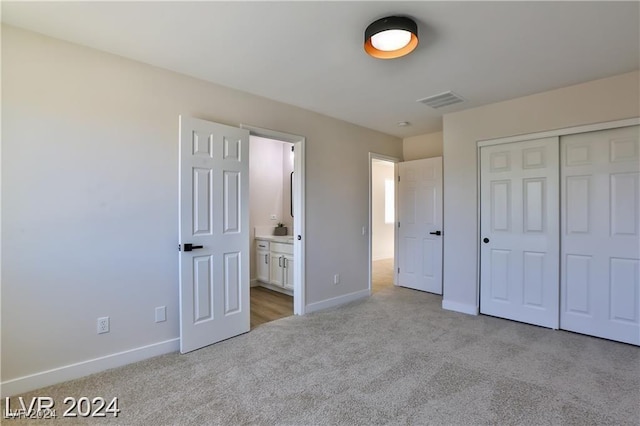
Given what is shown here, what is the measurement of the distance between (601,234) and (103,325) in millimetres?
4616

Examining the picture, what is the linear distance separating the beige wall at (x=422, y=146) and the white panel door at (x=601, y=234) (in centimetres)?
178

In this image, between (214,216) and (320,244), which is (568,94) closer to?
(320,244)

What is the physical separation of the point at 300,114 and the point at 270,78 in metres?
0.86

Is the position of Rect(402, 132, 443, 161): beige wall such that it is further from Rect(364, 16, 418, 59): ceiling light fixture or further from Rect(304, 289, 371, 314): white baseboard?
Rect(364, 16, 418, 59): ceiling light fixture

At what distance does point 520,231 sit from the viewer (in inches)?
136

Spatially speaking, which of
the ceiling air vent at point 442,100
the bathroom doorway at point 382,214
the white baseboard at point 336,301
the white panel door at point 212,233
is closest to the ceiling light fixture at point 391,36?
the ceiling air vent at point 442,100

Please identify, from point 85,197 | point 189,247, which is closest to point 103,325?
point 189,247

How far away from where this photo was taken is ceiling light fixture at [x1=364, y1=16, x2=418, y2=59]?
6.39 feet

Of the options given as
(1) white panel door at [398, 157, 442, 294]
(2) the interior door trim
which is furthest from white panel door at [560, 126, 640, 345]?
(1) white panel door at [398, 157, 442, 294]

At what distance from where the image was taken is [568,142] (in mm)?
3170

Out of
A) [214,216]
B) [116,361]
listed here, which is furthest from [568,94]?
[116,361]

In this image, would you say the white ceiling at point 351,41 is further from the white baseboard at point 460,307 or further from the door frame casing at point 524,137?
the white baseboard at point 460,307

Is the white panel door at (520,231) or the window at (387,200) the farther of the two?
the window at (387,200)

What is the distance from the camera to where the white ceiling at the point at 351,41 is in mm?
1917
